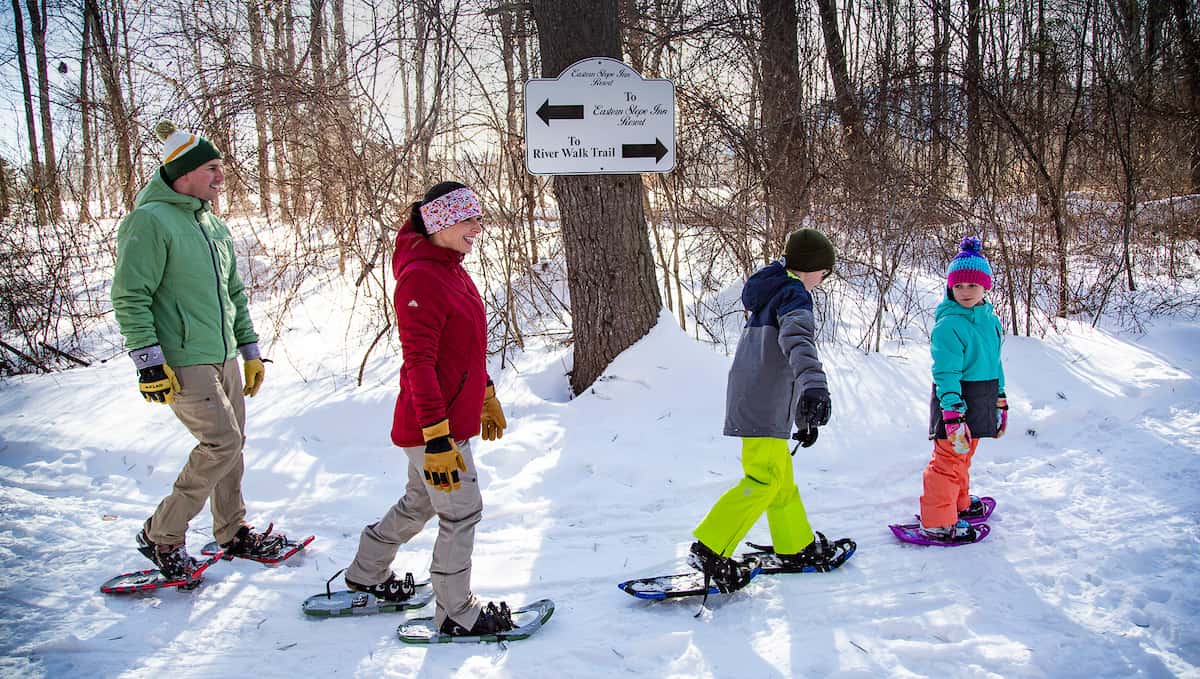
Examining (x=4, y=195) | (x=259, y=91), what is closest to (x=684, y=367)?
(x=259, y=91)

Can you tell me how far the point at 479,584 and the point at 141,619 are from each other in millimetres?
1441

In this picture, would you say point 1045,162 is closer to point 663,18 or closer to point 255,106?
point 663,18

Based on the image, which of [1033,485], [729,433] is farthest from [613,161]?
[1033,485]

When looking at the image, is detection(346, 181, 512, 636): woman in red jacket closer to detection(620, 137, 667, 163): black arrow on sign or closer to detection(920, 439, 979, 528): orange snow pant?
detection(920, 439, 979, 528): orange snow pant

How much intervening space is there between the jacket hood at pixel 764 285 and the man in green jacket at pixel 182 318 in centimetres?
248

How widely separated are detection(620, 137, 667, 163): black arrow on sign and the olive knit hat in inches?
89.0

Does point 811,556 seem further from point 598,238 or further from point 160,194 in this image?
point 160,194

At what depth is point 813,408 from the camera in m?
2.94

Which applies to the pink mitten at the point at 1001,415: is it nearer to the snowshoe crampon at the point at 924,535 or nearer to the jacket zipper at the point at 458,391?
the snowshoe crampon at the point at 924,535

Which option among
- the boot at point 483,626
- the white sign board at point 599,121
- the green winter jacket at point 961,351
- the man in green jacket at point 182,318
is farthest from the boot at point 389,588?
the white sign board at point 599,121

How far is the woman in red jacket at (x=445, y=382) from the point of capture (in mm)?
2672

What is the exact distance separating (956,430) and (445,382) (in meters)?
2.42

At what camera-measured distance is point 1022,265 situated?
6824mm

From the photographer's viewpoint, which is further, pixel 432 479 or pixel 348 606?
pixel 348 606
